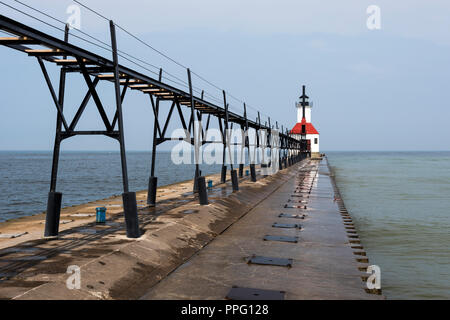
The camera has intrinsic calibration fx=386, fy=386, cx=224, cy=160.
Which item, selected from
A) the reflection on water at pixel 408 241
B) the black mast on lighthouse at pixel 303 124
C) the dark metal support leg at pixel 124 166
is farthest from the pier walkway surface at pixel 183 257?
the black mast on lighthouse at pixel 303 124

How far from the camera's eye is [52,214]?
Answer: 44.3ft

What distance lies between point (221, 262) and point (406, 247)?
10816mm

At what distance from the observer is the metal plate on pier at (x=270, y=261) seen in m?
12.0

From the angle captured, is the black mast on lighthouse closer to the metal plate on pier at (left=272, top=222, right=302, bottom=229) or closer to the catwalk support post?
the metal plate on pier at (left=272, top=222, right=302, bottom=229)

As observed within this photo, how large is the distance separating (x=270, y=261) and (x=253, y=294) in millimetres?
3080

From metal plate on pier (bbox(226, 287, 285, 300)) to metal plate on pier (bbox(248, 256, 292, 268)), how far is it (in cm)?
241

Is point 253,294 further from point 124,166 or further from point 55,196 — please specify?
point 55,196

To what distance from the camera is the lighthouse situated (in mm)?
125438

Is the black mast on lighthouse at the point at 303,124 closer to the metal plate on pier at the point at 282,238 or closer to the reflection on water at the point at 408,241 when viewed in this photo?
the reflection on water at the point at 408,241

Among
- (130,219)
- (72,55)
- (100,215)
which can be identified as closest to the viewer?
(72,55)

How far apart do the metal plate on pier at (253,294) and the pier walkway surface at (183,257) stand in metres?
0.18

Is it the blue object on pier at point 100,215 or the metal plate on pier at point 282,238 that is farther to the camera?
the blue object on pier at point 100,215

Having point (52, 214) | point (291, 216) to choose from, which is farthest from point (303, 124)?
point (52, 214)
